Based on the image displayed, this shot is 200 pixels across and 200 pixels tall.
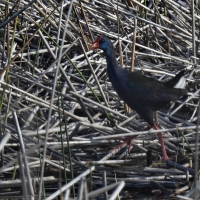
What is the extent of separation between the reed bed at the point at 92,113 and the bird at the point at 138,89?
11cm

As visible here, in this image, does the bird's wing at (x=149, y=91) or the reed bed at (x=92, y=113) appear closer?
the reed bed at (x=92, y=113)

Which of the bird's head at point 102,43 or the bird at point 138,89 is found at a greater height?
the bird's head at point 102,43

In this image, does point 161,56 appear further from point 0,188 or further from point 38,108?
point 0,188

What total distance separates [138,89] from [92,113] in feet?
1.21

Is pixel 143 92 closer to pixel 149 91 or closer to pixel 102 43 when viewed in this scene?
pixel 149 91

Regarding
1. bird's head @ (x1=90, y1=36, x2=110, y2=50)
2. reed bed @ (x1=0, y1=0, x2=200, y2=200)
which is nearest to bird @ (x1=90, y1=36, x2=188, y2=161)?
bird's head @ (x1=90, y1=36, x2=110, y2=50)

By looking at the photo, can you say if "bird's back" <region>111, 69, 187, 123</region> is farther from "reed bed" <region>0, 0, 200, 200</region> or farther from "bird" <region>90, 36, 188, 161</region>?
"reed bed" <region>0, 0, 200, 200</region>

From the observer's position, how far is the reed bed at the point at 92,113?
2893 millimetres

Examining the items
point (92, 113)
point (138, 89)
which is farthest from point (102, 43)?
point (92, 113)

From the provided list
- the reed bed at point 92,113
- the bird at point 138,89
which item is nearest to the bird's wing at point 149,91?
the bird at point 138,89

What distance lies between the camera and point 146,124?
367 cm

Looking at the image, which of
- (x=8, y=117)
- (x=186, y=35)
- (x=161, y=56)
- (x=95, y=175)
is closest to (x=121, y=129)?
(x=95, y=175)

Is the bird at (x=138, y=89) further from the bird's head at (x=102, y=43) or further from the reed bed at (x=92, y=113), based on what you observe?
the reed bed at (x=92, y=113)

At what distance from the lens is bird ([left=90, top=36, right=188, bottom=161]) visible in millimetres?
3455
